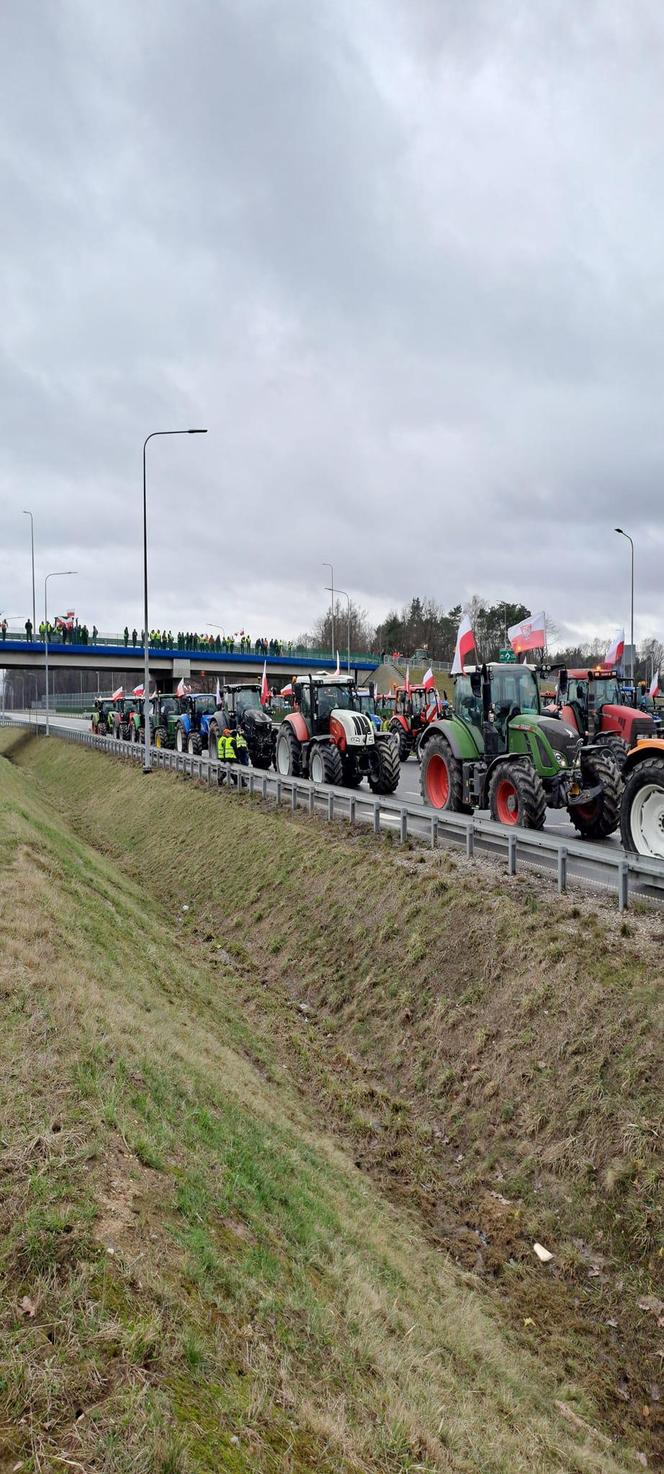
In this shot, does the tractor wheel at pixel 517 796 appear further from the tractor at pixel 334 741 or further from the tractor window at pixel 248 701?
the tractor window at pixel 248 701

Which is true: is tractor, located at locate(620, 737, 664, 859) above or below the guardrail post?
above

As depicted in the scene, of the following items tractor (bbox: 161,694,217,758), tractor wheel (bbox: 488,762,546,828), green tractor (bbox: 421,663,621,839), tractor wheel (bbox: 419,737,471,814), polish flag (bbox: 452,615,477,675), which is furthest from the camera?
tractor (bbox: 161,694,217,758)

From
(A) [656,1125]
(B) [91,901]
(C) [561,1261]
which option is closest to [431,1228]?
(C) [561,1261]

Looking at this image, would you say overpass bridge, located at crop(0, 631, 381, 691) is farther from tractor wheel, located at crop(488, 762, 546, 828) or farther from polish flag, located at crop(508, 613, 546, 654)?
tractor wheel, located at crop(488, 762, 546, 828)

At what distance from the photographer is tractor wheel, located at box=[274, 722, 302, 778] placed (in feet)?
71.9

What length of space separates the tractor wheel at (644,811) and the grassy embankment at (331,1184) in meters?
1.62

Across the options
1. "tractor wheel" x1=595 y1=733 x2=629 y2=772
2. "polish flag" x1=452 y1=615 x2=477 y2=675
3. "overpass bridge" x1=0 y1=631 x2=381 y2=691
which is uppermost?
"overpass bridge" x1=0 y1=631 x2=381 y2=691

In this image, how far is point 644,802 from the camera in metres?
10.5

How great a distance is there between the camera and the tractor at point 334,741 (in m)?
19.6

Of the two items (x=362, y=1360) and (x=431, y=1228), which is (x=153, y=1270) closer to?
(x=362, y=1360)

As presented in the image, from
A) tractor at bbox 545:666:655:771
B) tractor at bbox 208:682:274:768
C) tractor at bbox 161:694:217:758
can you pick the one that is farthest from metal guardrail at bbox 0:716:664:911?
tractor at bbox 545:666:655:771

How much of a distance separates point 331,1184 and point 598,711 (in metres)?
20.3

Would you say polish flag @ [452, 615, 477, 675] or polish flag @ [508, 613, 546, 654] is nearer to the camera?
polish flag @ [452, 615, 477, 675]

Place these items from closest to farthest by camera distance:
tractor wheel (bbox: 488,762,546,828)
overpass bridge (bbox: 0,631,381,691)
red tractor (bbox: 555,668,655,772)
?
1. tractor wheel (bbox: 488,762,546,828)
2. red tractor (bbox: 555,668,655,772)
3. overpass bridge (bbox: 0,631,381,691)
